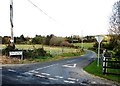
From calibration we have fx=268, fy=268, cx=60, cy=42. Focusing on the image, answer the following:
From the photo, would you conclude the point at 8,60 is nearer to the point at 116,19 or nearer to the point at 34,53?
the point at 34,53

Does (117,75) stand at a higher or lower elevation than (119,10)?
lower

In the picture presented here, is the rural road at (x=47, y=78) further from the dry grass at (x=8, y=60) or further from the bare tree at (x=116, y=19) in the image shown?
the bare tree at (x=116, y=19)

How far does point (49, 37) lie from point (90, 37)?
4881 centimetres

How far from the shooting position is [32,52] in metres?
33.5

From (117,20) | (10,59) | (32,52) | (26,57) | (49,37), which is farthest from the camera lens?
(49,37)

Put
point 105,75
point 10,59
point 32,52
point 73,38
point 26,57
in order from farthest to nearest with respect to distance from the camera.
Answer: point 73,38, point 32,52, point 26,57, point 10,59, point 105,75

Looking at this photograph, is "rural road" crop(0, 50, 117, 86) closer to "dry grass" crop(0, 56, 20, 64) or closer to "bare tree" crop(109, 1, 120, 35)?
"dry grass" crop(0, 56, 20, 64)

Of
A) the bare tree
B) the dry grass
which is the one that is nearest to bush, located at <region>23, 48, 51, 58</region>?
the dry grass

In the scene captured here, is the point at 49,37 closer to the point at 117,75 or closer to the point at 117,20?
the point at 117,20

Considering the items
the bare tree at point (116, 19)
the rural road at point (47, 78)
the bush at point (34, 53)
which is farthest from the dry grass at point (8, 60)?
the bare tree at point (116, 19)

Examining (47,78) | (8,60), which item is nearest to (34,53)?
(8,60)

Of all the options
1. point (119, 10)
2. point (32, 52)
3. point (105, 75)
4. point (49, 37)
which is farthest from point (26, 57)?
point (49, 37)

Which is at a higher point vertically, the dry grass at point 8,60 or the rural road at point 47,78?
the dry grass at point 8,60

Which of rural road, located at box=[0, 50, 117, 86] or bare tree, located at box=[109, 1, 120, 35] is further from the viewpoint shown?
bare tree, located at box=[109, 1, 120, 35]
